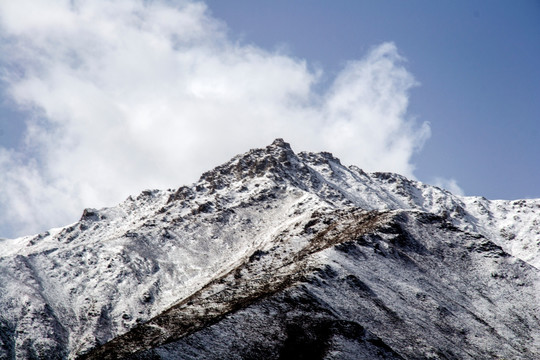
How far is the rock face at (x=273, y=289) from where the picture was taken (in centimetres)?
5991

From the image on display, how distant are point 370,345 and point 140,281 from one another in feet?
291

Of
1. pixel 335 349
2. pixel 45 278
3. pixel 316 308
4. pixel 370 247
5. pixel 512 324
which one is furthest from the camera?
pixel 45 278

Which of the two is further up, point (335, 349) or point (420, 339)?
point (420, 339)

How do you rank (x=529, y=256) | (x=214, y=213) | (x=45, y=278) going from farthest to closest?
(x=529, y=256), (x=214, y=213), (x=45, y=278)

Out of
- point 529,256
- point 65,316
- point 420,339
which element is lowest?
point 65,316

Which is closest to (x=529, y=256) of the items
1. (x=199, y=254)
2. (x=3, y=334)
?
(x=199, y=254)

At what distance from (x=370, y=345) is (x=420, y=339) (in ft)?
45.5

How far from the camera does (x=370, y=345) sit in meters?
57.7

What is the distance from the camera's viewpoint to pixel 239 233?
485 ft

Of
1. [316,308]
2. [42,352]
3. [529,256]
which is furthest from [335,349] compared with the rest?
[529,256]

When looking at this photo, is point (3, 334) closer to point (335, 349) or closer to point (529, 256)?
point (335, 349)

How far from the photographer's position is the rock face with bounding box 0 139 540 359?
2359 inches

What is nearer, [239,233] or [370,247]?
[370,247]

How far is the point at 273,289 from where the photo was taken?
7162cm
